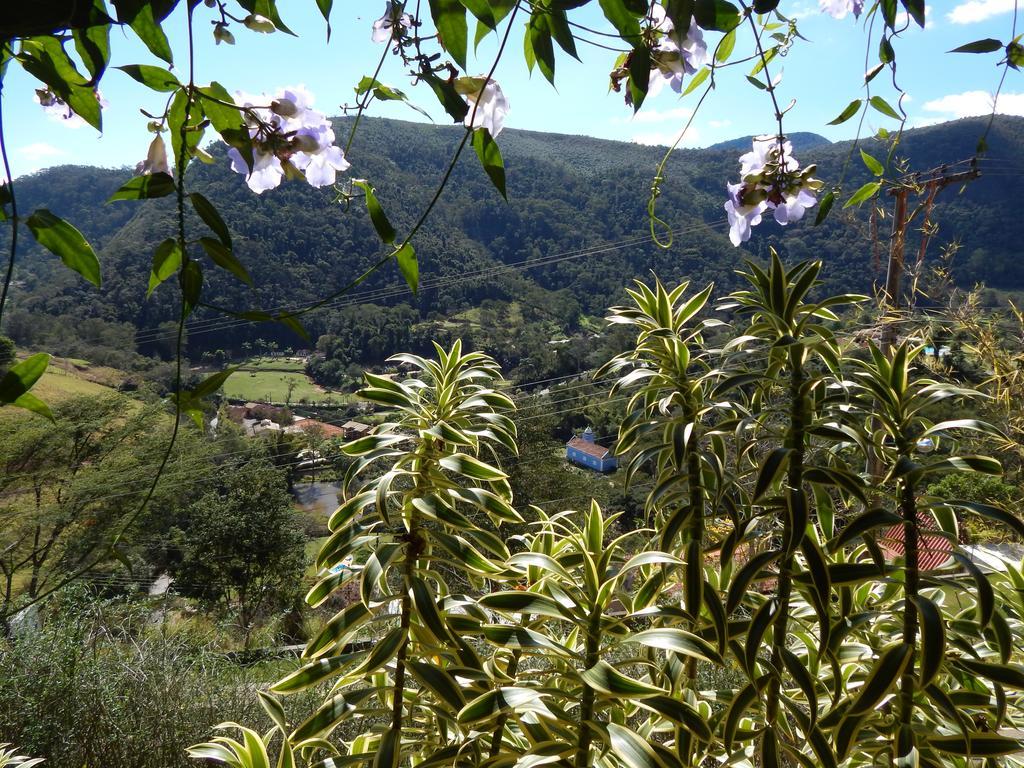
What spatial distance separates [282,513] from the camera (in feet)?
46.1

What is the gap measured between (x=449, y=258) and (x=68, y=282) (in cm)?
1929

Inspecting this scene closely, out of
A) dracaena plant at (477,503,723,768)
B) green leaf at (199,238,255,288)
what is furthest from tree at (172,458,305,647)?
green leaf at (199,238,255,288)

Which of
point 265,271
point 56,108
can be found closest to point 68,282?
point 265,271

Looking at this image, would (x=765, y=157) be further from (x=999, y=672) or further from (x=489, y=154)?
(x=999, y=672)

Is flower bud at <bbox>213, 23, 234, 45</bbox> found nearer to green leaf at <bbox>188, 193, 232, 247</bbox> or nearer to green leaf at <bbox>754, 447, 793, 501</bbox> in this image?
green leaf at <bbox>188, 193, 232, 247</bbox>

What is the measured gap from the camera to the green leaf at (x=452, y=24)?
0.39 meters

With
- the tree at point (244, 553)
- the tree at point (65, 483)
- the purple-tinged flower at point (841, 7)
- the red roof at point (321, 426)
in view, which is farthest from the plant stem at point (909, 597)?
the red roof at point (321, 426)

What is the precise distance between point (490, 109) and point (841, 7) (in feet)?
1.27

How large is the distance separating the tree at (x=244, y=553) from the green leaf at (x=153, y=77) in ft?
47.5

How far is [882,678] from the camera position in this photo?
536 millimetres

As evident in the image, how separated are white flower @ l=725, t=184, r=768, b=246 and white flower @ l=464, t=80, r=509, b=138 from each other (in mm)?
315

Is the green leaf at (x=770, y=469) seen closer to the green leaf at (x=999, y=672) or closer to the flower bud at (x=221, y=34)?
the green leaf at (x=999, y=672)

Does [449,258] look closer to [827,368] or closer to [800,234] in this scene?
[800,234]

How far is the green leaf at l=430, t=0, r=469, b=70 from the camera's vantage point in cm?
39
